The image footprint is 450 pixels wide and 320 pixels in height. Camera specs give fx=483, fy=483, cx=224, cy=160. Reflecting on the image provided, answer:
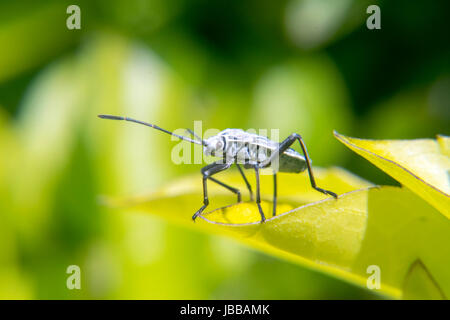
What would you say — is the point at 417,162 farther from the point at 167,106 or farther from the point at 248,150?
the point at 167,106

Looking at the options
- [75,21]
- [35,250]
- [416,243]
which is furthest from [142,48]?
[416,243]

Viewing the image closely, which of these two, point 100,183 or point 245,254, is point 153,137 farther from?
point 245,254

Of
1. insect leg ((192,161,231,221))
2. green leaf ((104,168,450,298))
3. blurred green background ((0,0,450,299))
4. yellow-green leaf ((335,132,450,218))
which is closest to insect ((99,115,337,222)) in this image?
insect leg ((192,161,231,221))

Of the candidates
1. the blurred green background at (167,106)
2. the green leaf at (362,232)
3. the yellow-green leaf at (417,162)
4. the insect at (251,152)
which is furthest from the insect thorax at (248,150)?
the blurred green background at (167,106)

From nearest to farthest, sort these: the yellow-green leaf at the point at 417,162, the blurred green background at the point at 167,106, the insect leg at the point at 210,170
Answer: the yellow-green leaf at the point at 417,162
the insect leg at the point at 210,170
the blurred green background at the point at 167,106

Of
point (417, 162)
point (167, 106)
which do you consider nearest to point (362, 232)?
point (417, 162)

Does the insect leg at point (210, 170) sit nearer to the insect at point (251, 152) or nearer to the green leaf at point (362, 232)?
the insect at point (251, 152)

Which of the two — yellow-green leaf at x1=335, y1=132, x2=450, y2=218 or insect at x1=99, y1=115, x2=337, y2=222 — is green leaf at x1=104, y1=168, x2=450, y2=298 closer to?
yellow-green leaf at x1=335, y1=132, x2=450, y2=218
